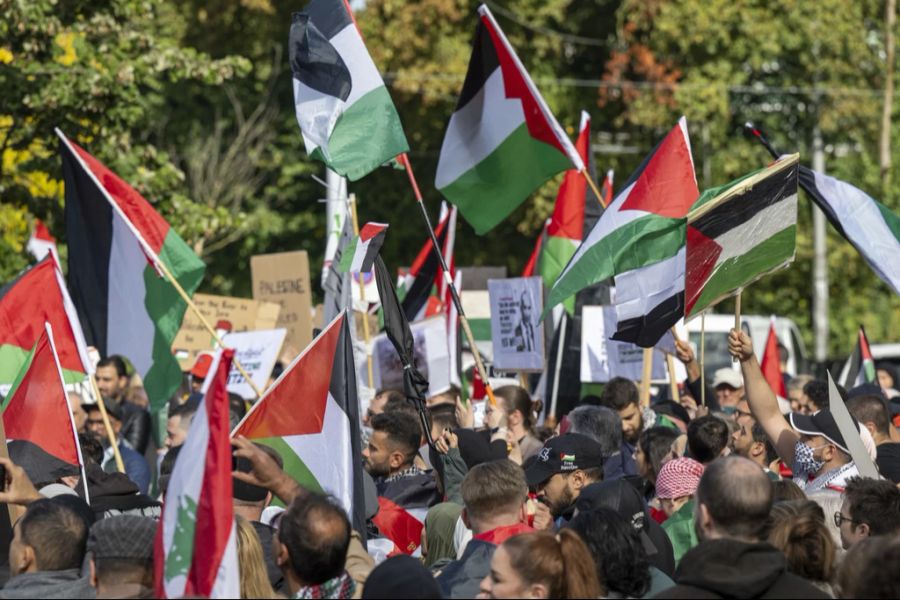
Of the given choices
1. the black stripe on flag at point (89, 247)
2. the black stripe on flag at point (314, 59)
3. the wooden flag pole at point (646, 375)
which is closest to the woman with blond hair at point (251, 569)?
the black stripe on flag at point (314, 59)

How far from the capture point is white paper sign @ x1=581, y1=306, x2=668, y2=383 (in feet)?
38.2

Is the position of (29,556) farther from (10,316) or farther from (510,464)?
(10,316)

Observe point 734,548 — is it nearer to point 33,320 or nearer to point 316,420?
point 316,420

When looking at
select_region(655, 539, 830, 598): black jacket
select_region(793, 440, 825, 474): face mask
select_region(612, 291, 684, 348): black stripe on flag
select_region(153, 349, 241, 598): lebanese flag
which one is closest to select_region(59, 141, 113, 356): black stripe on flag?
select_region(612, 291, 684, 348): black stripe on flag

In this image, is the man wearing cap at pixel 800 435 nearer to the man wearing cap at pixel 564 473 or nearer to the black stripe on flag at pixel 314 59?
the man wearing cap at pixel 564 473

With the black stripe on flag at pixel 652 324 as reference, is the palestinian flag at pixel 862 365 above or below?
below

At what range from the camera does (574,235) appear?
12070mm

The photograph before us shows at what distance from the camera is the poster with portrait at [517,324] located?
448 inches

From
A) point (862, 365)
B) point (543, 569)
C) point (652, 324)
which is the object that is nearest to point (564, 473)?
point (652, 324)

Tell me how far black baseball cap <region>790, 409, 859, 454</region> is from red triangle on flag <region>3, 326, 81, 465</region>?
3336mm

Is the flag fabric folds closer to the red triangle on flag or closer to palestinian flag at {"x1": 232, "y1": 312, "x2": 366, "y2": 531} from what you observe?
palestinian flag at {"x1": 232, "y1": 312, "x2": 366, "y2": 531}

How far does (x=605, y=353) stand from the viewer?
11.9 meters

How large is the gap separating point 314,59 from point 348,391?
3320 mm

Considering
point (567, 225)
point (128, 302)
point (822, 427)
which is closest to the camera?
point (822, 427)
